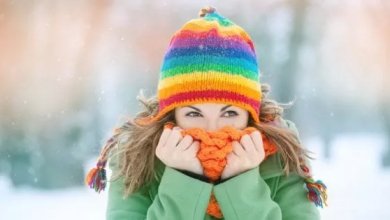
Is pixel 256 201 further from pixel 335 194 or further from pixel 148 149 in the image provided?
pixel 335 194

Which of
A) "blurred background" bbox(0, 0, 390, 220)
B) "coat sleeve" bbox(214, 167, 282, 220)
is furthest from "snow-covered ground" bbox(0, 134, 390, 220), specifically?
"coat sleeve" bbox(214, 167, 282, 220)

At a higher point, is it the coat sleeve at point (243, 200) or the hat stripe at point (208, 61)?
the hat stripe at point (208, 61)

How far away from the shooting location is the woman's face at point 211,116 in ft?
3.16

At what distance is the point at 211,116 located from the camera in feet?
3.17

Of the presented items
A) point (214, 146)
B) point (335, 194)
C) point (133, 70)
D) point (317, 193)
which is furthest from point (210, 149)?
point (133, 70)

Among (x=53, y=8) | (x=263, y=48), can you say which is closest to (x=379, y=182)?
(x=263, y=48)

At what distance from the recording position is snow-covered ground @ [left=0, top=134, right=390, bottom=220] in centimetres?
172

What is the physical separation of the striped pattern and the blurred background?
0.91 meters

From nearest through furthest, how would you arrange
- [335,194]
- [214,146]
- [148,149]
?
[214,146]
[148,149]
[335,194]

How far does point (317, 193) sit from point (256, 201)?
13cm

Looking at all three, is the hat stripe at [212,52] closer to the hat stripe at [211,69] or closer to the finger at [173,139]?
the hat stripe at [211,69]

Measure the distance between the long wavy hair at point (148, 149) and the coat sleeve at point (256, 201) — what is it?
48 mm

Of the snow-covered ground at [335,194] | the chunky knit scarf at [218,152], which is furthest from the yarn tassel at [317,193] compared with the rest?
the snow-covered ground at [335,194]

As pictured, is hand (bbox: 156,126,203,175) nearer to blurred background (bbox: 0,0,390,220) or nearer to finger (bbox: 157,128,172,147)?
finger (bbox: 157,128,172,147)
